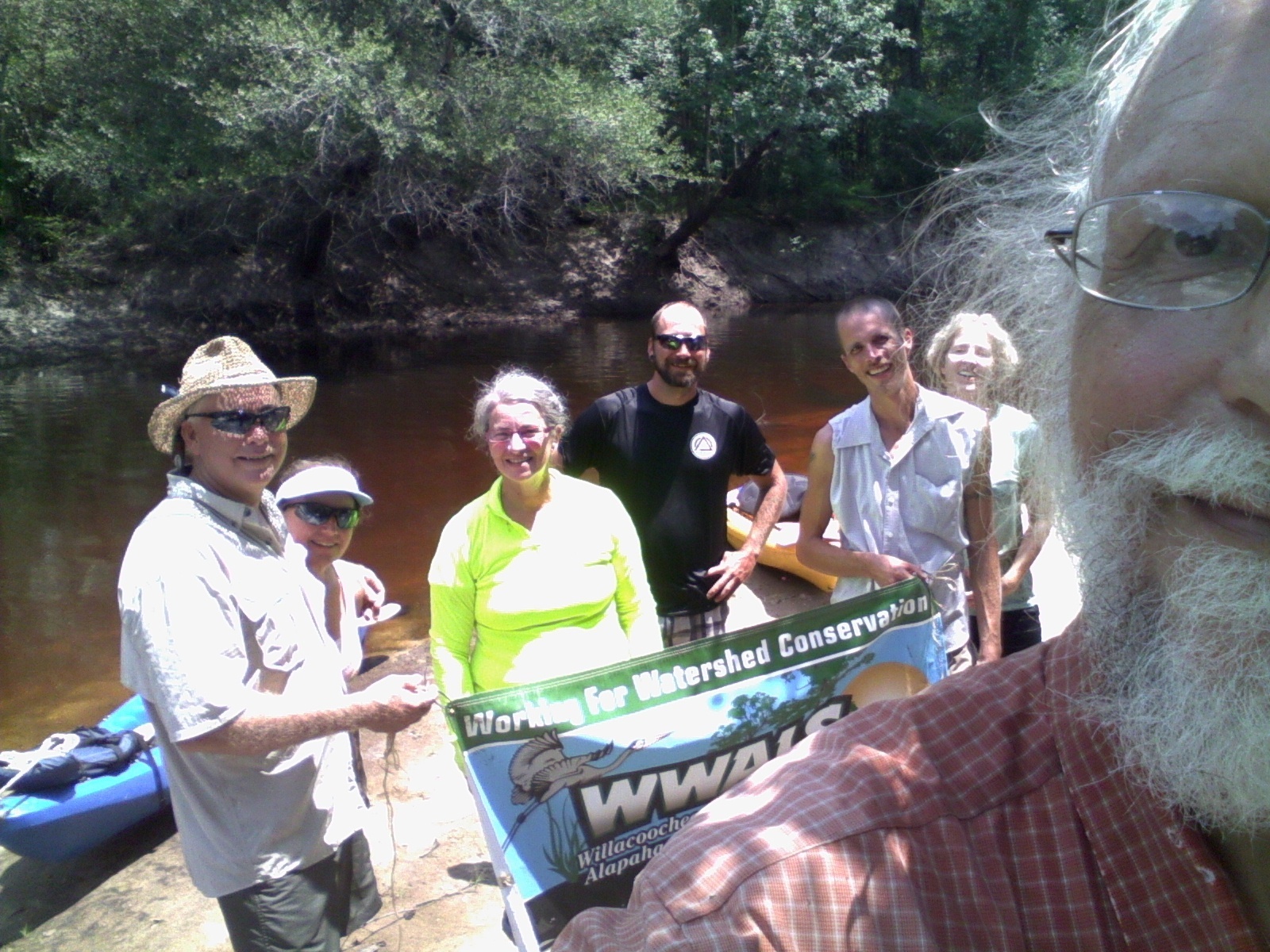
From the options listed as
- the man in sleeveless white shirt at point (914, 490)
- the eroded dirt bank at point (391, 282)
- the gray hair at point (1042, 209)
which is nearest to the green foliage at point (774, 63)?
the eroded dirt bank at point (391, 282)

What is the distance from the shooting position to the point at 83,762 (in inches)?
158

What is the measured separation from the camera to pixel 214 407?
2.71m

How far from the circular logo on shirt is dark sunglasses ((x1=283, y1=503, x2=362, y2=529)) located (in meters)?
1.37

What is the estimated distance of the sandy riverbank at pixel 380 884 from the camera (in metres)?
3.31

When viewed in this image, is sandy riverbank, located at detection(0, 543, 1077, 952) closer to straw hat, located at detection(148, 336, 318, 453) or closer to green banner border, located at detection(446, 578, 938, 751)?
green banner border, located at detection(446, 578, 938, 751)

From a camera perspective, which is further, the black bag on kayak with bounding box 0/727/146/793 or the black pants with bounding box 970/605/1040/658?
the black bag on kayak with bounding box 0/727/146/793

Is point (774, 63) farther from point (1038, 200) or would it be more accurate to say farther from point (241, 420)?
point (1038, 200)

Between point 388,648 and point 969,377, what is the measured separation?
15.3 feet

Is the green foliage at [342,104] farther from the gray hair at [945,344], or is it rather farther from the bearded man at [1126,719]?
the bearded man at [1126,719]

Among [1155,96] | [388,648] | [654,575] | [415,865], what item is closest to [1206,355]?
[1155,96]

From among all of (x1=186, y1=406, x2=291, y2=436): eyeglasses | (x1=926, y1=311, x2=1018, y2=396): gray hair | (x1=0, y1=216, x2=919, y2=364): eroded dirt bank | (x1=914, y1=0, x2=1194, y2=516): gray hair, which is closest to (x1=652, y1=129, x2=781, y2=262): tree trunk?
(x1=0, y1=216, x2=919, y2=364): eroded dirt bank

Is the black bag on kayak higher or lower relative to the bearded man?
lower

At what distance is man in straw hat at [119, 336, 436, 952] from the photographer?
233 centimetres

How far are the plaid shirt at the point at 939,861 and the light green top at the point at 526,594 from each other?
191 centimetres
